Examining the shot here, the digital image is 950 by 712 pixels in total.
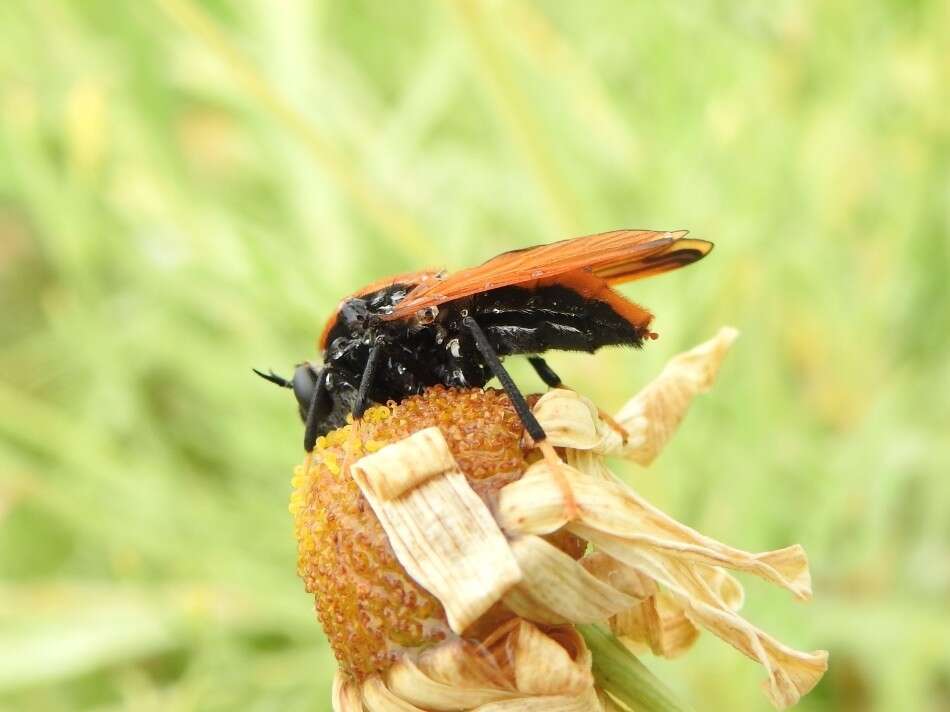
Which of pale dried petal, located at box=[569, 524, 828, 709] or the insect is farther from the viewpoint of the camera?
the insect

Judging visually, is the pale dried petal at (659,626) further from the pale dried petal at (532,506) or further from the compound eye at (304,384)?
the compound eye at (304,384)

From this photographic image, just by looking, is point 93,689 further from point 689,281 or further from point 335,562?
point 335,562

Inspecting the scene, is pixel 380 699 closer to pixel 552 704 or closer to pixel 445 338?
pixel 552 704

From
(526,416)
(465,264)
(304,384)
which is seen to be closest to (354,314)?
(304,384)

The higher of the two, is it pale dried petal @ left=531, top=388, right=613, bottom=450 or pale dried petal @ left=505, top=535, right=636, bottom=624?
pale dried petal @ left=531, top=388, right=613, bottom=450

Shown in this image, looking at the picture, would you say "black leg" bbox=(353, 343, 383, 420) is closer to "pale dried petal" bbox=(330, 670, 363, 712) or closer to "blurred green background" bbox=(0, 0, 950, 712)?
"pale dried petal" bbox=(330, 670, 363, 712)

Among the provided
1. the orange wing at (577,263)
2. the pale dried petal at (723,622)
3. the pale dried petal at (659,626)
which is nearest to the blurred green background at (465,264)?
the pale dried petal at (659,626)

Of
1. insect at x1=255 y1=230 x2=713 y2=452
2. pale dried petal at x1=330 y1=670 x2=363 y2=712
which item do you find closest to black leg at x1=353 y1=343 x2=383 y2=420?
insect at x1=255 y1=230 x2=713 y2=452
